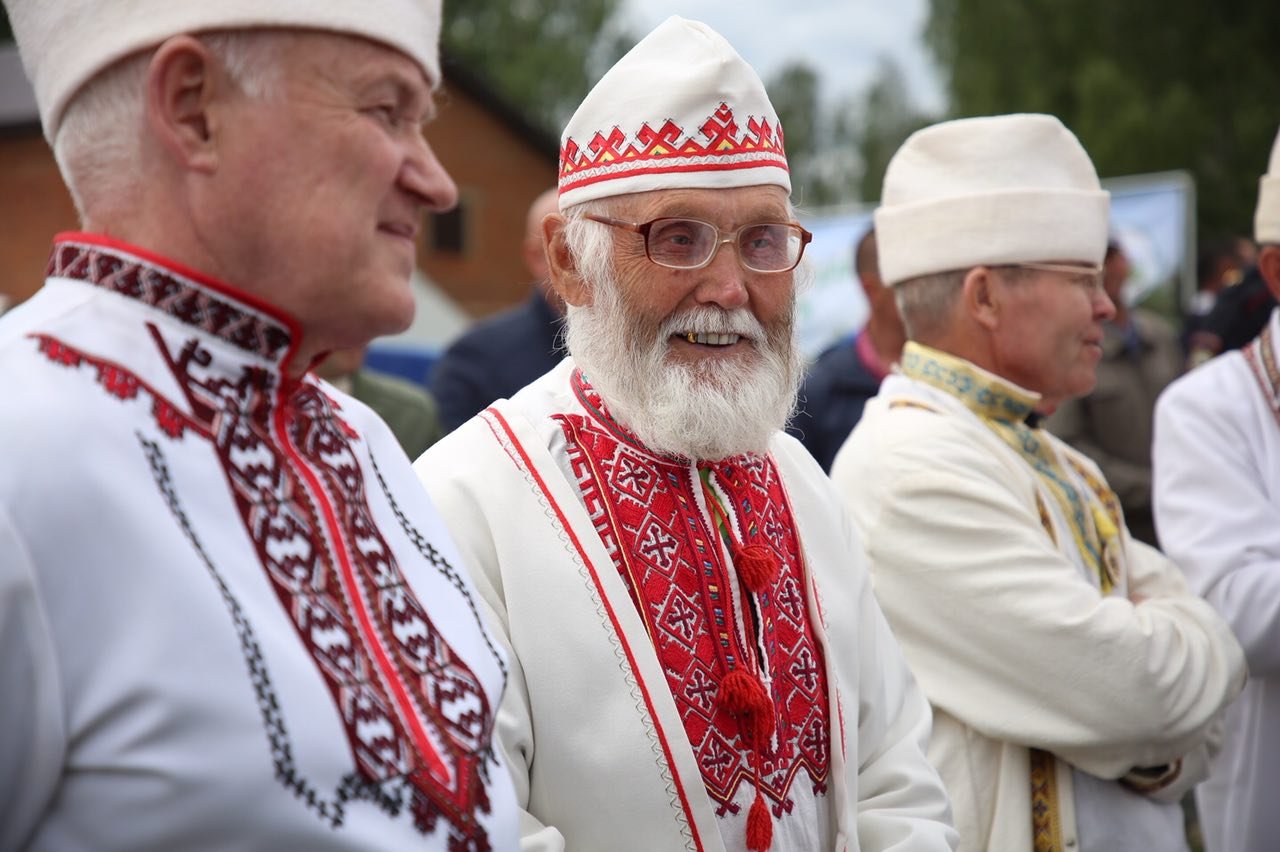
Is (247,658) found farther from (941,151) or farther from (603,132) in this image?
(941,151)

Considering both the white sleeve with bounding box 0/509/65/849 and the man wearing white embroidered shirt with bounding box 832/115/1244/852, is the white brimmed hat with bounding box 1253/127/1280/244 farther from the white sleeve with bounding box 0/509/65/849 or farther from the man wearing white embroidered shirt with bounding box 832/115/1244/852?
the white sleeve with bounding box 0/509/65/849

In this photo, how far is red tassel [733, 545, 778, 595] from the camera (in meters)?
2.60

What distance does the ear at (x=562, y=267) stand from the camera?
2.90 m

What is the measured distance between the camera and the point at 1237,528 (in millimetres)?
3877

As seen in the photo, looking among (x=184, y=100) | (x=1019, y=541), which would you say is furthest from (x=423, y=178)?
(x=1019, y=541)

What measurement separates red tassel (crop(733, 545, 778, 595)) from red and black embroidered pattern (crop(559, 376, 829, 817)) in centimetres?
3

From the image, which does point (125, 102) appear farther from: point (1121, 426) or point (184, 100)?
point (1121, 426)

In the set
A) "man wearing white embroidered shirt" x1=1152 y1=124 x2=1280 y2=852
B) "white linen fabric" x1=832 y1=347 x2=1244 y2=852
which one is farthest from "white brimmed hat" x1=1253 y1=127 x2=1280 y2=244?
"white linen fabric" x1=832 y1=347 x2=1244 y2=852

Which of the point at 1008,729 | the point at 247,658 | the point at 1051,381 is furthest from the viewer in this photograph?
the point at 1051,381

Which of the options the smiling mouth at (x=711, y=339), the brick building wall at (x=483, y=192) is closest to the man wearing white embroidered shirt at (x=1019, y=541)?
the smiling mouth at (x=711, y=339)

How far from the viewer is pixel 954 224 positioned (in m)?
3.79

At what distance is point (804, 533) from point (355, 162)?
5.01 ft

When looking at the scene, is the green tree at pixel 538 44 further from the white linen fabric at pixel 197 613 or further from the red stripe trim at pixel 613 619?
the white linen fabric at pixel 197 613

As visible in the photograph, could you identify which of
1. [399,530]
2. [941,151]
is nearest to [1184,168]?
[941,151]
